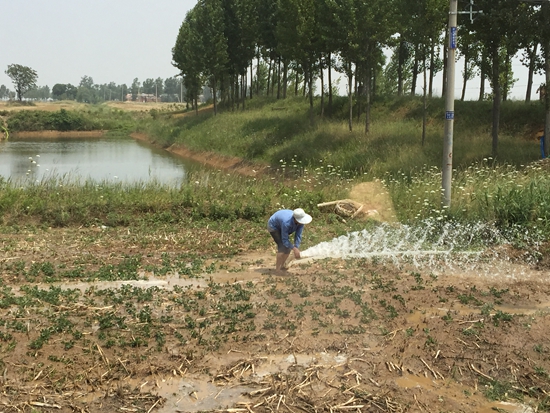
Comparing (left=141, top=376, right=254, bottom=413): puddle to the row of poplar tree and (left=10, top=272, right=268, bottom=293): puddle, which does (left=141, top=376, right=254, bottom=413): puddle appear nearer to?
(left=10, top=272, right=268, bottom=293): puddle

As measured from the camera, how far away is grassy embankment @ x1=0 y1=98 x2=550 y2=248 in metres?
13.6

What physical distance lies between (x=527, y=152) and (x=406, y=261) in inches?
548

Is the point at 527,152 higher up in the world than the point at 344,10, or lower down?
lower down

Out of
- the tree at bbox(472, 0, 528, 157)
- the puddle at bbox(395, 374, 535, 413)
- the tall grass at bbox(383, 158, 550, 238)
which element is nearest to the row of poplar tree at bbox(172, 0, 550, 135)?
the tree at bbox(472, 0, 528, 157)

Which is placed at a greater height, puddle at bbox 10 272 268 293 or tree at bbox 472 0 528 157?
tree at bbox 472 0 528 157

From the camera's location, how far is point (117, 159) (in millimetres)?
40094

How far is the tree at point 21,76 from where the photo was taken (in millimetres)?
120750

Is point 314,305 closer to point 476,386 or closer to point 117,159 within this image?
point 476,386

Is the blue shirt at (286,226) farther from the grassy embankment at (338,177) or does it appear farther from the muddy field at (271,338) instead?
the grassy embankment at (338,177)

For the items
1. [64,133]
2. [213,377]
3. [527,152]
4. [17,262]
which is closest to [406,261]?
[213,377]

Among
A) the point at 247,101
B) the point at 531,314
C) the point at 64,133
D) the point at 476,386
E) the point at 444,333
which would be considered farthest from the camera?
the point at 64,133

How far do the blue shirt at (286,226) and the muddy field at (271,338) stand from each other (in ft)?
2.02

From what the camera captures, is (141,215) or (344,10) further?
(344,10)

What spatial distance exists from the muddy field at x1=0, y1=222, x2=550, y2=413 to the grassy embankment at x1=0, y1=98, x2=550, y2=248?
365 centimetres
